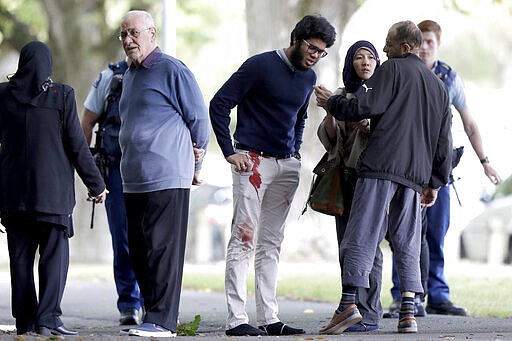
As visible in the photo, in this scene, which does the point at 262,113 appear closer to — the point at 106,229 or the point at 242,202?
the point at 242,202

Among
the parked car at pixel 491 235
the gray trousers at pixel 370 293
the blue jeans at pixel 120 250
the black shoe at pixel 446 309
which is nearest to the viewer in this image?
the gray trousers at pixel 370 293

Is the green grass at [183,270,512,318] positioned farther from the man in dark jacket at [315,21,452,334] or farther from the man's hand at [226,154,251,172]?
the man's hand at [226,154,251,172]

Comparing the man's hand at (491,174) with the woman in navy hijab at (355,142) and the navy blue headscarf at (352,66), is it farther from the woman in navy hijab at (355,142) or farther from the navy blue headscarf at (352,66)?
the navy blue headscarf at (352,66)

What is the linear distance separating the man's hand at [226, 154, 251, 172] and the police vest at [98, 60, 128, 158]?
1.77m

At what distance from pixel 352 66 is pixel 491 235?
16.1 metres

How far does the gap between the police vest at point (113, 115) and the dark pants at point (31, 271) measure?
1798mm

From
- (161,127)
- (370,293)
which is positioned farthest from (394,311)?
(161,127)

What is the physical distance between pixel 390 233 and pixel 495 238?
1602cm

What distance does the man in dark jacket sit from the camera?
9.57 meters

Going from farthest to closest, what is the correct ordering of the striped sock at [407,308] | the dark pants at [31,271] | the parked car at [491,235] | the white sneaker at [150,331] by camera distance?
the parked car at [491,235] → the striped sock at [407,308] → the dark pants at [31,271] → the white sneaker at [150,331]

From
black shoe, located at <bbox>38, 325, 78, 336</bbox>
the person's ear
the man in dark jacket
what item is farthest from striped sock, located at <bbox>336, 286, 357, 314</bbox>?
black shoe, located at <bbox>38, 325, 78, 336</bbox>

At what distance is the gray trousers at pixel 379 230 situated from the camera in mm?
9625

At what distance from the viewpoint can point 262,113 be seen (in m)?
9.68

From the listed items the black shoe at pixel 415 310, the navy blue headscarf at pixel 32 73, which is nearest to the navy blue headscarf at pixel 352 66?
the navy blue headscarf at pixel 32 73
